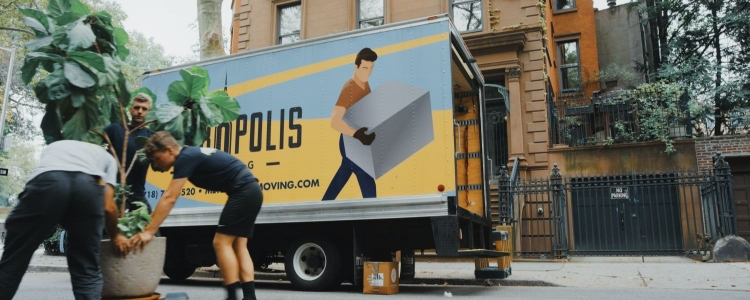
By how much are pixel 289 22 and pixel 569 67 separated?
10.9 meters

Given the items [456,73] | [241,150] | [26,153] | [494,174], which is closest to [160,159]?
[241,150]

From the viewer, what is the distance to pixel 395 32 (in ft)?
24.0

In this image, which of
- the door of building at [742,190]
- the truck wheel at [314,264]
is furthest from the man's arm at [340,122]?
the door of building at [742,190]

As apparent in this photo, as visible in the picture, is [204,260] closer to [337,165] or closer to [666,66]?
[337,165]

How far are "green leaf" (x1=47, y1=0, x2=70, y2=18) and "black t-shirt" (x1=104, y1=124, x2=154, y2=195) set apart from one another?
113cm

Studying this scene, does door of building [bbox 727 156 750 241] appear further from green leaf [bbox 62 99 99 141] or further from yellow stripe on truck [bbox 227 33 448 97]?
Result: green leaf [bbox 62 99 99 141]

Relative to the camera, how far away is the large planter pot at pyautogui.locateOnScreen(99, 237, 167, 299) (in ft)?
13.8

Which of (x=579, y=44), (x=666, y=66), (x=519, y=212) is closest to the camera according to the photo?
(x=519, y=212)

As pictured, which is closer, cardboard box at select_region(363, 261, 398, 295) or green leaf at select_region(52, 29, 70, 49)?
green leaf at select_region(52, 29, 70, 49)

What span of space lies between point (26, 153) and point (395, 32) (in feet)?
235

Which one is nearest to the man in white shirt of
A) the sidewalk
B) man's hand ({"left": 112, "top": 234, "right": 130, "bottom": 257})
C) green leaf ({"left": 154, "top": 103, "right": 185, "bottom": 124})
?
man's hand ({"left": 112, "top": 234, "right": 130, "bottom": 257})

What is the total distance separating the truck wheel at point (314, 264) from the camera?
7.37 m

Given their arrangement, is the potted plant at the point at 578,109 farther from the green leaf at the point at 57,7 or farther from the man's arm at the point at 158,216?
the green leaf at the point at 57,7

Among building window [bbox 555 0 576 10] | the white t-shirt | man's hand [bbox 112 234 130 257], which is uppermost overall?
building window [bbox 555 0 576 10]
